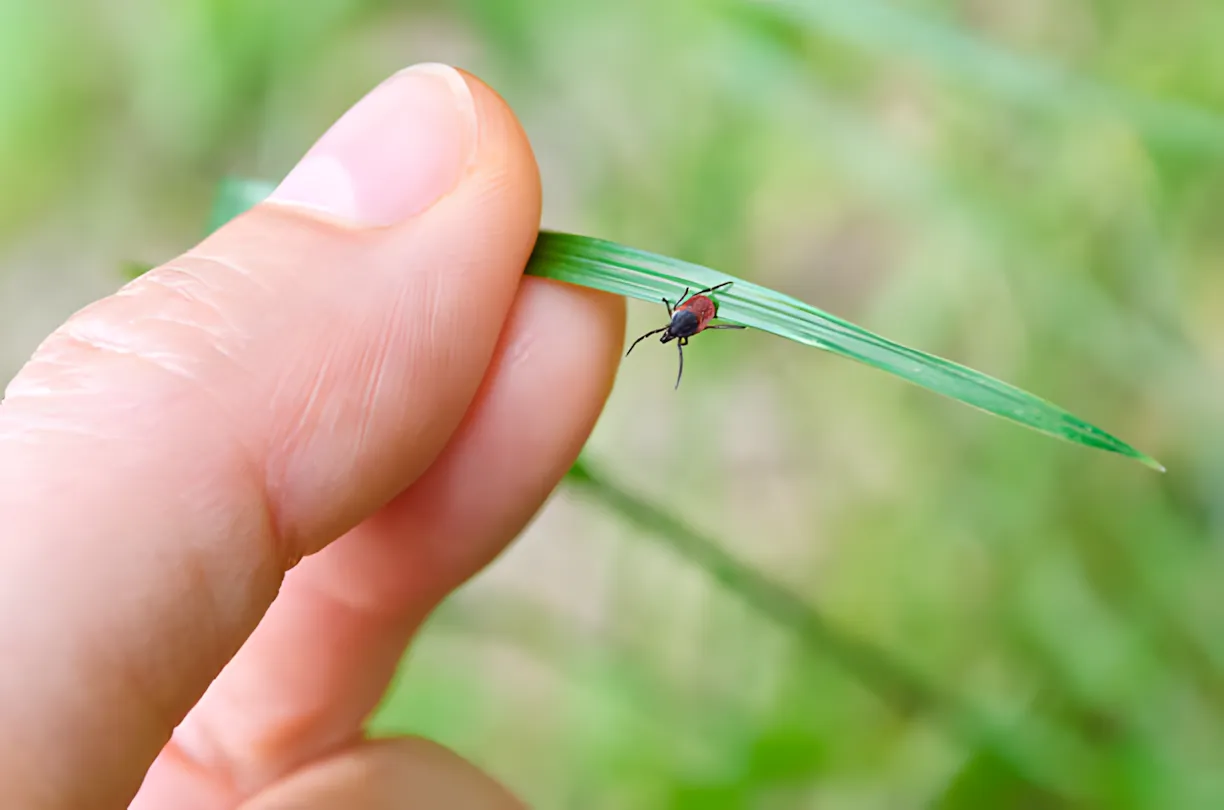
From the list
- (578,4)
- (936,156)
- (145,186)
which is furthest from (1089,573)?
(145,186)

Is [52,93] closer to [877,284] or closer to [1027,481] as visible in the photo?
[877,284]

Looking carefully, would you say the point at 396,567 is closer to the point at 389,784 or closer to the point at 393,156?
the point at 389,784

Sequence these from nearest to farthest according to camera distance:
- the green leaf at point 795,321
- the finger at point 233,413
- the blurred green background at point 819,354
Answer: the finger at point 233,413, the green leaf at point 795,321, the blurred green background at point 819,354

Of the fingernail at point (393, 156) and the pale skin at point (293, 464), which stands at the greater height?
the fingernail at point (393, 156)

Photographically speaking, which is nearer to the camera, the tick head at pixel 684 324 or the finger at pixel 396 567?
the finger at pixel 396 567

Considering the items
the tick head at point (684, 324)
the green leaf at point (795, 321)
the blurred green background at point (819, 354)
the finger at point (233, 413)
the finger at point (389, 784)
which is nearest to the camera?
the finger at point (233, 413)

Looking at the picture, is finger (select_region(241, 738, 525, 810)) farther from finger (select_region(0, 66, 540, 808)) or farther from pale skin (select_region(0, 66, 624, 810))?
finger (select_region(0, 66, 540, 808))

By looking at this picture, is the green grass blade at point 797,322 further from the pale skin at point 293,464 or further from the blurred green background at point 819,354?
the blurred green background at point 819,354

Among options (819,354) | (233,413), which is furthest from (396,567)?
(819,354)

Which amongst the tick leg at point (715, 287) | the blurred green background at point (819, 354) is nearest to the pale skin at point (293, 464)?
the tick leg at point (715, 287)
